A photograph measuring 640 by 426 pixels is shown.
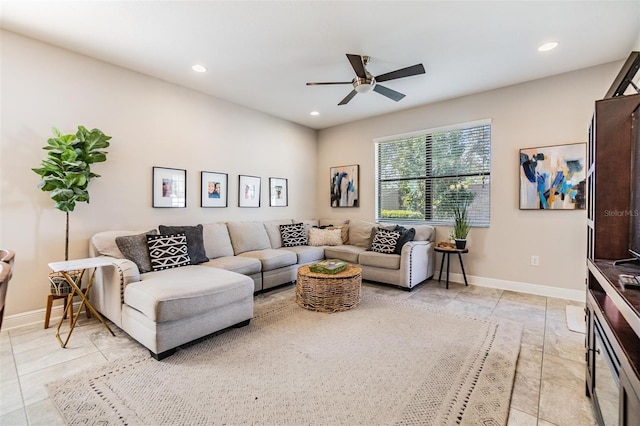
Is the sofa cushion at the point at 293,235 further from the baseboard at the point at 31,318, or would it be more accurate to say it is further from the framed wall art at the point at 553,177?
the framed wall art at the point at 553,177

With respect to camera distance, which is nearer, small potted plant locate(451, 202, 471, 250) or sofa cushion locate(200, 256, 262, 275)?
sofa cushion locate(200, 256, 262, 275)

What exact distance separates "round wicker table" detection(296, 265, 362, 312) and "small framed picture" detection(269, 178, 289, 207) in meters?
2.27

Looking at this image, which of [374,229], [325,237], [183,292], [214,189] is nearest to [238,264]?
[183,292]

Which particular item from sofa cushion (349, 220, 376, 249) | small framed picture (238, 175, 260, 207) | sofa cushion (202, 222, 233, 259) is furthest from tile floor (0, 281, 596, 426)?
small framed picture (238, 175, 260, 207)

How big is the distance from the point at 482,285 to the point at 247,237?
3413mm

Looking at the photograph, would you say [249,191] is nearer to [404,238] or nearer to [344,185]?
[344,185]

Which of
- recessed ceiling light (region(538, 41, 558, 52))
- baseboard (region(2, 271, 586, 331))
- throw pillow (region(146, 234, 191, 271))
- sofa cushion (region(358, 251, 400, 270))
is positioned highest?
recessed ceiling light (region(538, 41, 558, 52))

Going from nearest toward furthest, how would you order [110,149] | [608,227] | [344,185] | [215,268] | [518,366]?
[608,227]
[518,366]
[215,268]
[110,149]
[344,185]

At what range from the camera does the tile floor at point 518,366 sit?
5.24ft

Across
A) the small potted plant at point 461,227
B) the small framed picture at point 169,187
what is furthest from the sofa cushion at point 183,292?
the small potted plant at point 461,227

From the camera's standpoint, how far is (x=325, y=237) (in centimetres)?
489

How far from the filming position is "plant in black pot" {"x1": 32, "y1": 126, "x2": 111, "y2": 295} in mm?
2631

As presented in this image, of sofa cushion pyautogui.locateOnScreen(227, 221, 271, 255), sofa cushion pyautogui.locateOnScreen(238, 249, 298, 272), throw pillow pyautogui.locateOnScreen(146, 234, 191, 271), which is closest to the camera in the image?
throw pillow pyautogui.locateOnScreen(146, 234, 191, 271)

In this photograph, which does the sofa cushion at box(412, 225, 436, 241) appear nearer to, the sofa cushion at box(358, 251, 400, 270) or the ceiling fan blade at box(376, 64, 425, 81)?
the sofa cushion at box(358, 251, 400, 270)
